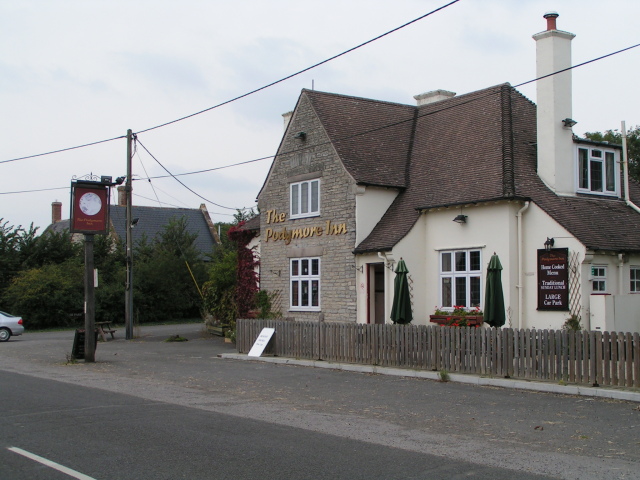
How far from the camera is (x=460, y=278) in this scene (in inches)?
848

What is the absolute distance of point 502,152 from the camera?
2152 cm

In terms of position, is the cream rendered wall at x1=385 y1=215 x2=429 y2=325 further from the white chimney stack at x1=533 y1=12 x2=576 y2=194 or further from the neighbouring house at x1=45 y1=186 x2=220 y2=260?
the neighbouring house at x1=45 y1=186 x2=220 y2=260

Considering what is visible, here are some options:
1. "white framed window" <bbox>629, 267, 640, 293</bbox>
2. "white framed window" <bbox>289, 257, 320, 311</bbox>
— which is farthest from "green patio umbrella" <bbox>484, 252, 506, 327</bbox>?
"white framed window" <bbox>289, 257, 320, 311</bbox>

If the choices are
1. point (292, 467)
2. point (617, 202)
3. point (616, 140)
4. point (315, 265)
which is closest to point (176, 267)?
point (315, 265)

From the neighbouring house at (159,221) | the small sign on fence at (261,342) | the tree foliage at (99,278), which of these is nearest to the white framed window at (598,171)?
the small sign on fence at (261,342)

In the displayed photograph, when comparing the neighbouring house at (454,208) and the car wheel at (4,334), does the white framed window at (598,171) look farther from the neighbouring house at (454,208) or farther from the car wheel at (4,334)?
the car wheel at (4,334)

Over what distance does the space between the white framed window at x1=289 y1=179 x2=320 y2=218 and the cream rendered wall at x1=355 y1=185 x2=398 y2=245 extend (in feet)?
6.48

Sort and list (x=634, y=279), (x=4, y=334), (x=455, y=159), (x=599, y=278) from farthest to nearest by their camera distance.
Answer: (x=4, y=334) < (x=455, y=159) < (x=634, y=279) < (x=599, y=278)

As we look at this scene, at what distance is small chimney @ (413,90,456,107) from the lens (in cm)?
2753

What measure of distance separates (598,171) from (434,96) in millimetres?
7654

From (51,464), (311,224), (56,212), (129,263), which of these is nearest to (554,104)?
(311,224)

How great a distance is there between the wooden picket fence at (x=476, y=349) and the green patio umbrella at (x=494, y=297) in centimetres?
198

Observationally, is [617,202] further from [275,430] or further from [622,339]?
[275,430]

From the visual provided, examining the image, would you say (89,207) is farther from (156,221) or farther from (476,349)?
(156,221)
